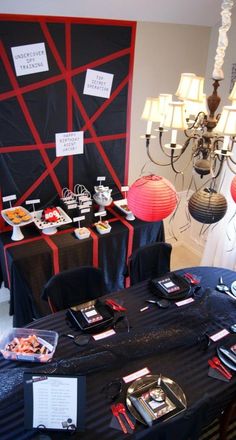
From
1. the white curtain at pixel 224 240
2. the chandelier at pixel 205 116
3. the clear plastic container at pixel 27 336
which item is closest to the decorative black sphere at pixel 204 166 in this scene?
the chandelier at pixel 205 116

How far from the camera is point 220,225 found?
3.44 meters

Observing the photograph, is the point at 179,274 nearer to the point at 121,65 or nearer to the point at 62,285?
the point at 62,285

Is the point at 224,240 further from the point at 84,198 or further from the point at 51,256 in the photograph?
the point at 51,256

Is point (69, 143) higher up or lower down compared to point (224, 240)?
higher up

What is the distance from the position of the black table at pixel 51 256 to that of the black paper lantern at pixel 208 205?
1.36 metres

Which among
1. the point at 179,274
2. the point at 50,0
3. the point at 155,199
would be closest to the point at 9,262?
the point at 179,274

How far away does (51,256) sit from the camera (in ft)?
9.23

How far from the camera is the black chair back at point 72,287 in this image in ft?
7.55

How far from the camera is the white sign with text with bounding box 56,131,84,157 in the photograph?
3039 mm

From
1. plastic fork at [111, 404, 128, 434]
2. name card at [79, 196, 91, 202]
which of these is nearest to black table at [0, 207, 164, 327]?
name card at [79, 196, 91, 202]

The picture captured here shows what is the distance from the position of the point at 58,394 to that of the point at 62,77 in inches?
91.8

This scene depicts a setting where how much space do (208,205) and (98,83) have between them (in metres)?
1.79

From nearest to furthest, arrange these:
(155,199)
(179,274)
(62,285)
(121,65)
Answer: (155,199) → (62,285) → (179,274) → (121,65)

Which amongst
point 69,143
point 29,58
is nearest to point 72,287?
point 69,143
